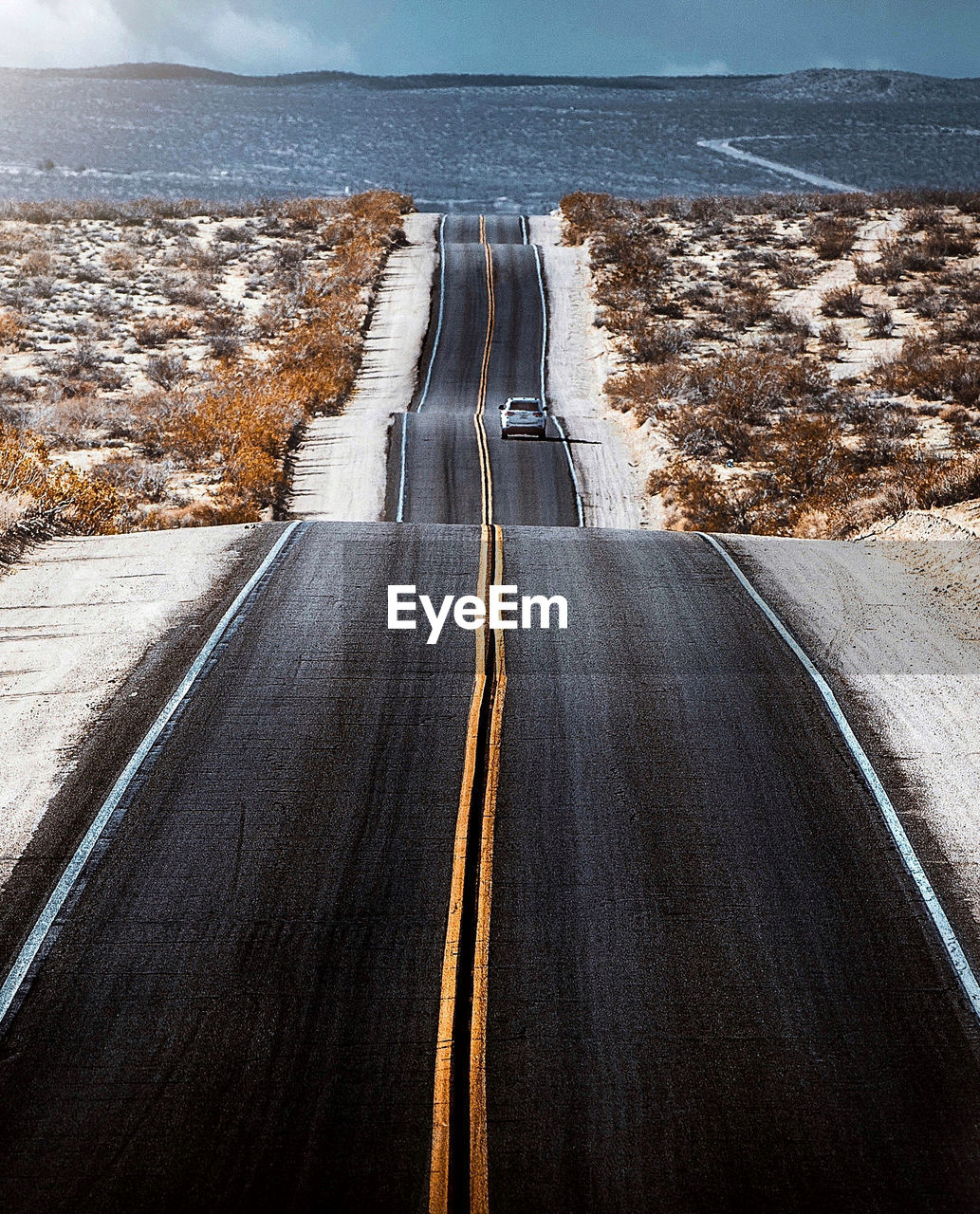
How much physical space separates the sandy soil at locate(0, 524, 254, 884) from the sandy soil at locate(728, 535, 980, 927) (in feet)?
29.9

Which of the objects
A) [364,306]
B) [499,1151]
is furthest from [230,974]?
[364,306]

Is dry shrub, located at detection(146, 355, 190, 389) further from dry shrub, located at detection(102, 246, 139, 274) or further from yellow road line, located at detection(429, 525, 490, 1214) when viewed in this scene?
yellow road line, located at detection(429, 525, 490, 1214)

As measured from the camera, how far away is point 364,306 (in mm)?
47375

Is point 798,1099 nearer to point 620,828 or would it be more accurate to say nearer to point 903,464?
point 620,828

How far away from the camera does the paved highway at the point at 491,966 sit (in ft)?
21.1

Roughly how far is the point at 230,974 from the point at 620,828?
396cm

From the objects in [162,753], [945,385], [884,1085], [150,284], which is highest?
[150,284]

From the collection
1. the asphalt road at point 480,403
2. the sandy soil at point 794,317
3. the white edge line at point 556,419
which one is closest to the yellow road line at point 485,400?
the asphalt road at point 480,403

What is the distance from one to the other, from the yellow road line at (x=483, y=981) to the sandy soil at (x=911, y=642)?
4.44 metres

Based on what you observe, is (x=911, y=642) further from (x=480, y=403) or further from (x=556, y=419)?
(x=480, y=403)

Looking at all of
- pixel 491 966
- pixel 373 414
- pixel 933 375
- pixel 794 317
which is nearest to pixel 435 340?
pixel 373 414

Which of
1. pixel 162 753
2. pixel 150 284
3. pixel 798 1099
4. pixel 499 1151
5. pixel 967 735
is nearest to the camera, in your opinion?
pixel 499 1151

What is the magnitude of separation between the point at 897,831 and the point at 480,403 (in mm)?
29182

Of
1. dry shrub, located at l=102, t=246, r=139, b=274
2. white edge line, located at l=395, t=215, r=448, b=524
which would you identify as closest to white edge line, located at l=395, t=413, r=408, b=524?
white edge line, located at l=395, t=215, r=448, b=524
